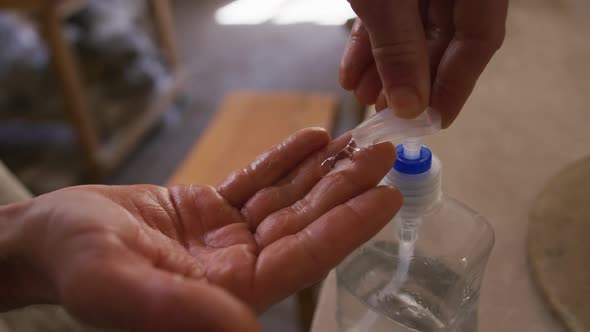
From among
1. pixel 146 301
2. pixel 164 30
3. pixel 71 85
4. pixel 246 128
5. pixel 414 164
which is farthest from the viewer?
pixel 164 30

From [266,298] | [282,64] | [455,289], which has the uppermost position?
[266,298]

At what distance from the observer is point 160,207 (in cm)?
51

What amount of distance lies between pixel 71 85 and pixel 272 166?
1.18 meters

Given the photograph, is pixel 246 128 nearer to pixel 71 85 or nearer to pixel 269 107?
pixel 269 107

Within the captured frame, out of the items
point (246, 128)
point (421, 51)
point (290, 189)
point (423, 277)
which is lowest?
point (246, 128)

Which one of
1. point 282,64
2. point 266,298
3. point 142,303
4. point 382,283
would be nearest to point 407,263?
point 382,283

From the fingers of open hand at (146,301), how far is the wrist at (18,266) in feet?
0.36

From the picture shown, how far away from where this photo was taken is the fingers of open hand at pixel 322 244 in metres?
0.38

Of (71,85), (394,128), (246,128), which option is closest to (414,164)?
(394,128)

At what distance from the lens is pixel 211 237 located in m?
0.49

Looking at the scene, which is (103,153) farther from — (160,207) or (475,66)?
(475,66)

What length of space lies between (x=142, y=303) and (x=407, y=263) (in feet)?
1.01

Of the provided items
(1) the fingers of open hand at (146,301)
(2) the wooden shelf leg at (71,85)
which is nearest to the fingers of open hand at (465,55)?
(1) the fingers of open hand at (146,301)

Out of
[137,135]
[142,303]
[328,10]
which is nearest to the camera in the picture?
[142,303]
